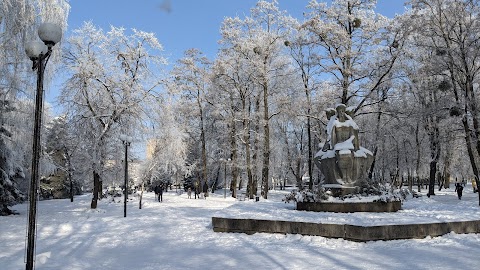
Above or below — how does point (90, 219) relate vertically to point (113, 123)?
below

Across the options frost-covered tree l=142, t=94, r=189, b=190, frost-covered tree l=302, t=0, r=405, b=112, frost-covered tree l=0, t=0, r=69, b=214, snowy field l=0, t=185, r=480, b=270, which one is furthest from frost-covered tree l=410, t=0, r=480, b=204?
frost-covered tree l=0, t=0, r=69, b=214

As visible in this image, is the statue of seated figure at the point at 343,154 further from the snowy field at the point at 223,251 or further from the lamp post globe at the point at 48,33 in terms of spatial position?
the lamp post globe at the point at 48,33

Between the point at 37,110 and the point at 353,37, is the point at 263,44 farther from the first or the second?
the point at 37,110

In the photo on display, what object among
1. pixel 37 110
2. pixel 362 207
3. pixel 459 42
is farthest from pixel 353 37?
pixel 37 110

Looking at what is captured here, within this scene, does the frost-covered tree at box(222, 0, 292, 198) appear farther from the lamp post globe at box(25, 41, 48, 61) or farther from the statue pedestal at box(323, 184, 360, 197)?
the lamp post globe at box(25, 41, 48, 61)

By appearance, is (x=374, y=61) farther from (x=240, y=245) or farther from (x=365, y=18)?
(x=240, y=245)

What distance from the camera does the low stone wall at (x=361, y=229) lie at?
988 centimetres

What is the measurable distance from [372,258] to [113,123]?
16.1m

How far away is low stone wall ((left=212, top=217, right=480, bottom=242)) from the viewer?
32.4 feet

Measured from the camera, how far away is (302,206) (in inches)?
616

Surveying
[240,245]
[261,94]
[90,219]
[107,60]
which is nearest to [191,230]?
[240,245]

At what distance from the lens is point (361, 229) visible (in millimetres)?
9875

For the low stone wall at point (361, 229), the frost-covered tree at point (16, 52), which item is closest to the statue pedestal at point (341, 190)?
the low stone wall at point (361, 229)

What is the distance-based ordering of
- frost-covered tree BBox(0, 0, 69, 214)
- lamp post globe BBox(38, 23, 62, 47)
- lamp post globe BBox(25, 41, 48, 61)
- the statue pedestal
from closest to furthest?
lamp post globe BBox(38, 23, 62, 47)
lamp post globe BBox(25, 41, 48, 61)
frost-covered tree BBox(0, 0, 69, 214)
the statue pedestal
